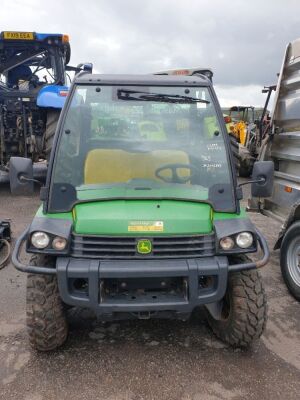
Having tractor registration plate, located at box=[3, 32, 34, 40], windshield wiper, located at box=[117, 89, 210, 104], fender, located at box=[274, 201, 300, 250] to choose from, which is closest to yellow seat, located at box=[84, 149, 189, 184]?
windshield wiper, located at box=[117, 89, 210, 104]

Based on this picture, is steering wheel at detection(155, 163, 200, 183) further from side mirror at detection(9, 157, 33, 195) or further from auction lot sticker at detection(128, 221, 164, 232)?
side mirror at detection(9, 157, 33, 195)

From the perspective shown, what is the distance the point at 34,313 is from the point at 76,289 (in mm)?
361

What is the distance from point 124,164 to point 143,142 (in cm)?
22

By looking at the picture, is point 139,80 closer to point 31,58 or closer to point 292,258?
point 292,258

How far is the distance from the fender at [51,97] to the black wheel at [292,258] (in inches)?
189

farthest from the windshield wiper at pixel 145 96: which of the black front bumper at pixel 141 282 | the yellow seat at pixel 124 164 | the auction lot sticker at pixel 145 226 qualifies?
the black front bumper at pixel 141 282

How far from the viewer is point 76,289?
2.75 metres

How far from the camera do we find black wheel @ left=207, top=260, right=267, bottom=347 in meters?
2.93

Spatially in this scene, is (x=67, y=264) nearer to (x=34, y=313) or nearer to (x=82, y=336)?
(x=34, y=313)

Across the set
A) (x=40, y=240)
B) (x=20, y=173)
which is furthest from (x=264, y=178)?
(x=20, y=173)

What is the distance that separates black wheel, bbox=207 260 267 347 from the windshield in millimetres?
525

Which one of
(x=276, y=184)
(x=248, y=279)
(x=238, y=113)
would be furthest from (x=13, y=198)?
(x=238, y=113)

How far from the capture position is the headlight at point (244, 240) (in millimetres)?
2791

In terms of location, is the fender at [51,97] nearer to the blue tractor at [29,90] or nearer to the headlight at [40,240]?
the blue tractor at [29,90]
